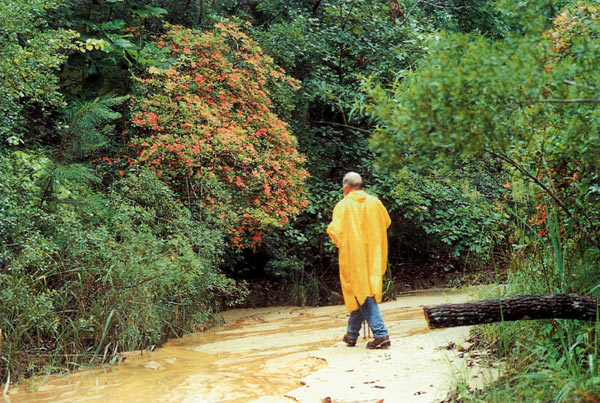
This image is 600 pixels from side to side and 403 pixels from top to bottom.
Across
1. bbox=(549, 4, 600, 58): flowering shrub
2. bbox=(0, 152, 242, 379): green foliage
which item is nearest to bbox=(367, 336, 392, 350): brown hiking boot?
bbox=(0, 152, 242, 379): green foliage

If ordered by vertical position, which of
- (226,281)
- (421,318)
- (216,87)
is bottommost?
(421,318)

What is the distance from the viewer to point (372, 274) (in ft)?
20.3

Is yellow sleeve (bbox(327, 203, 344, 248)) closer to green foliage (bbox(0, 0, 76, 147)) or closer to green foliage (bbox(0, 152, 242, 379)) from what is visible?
green foliage (bbox(0, 152, 242, 379))

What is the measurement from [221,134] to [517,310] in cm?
550

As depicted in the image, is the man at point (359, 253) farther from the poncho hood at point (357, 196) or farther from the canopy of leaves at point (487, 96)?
the canopy of leaves at point (487, 96)

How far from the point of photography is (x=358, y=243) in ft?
20.3

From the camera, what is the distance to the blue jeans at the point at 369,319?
234 inches

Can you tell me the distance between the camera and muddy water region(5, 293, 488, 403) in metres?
4.68

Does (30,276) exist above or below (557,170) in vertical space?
below

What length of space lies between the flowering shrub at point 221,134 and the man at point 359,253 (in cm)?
273

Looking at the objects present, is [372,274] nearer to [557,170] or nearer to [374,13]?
[557,170]

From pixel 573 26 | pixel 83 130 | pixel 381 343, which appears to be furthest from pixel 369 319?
pixel 83 130

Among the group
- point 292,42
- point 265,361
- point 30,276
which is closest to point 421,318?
point 265,361

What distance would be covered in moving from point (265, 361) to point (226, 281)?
2.99 metres
